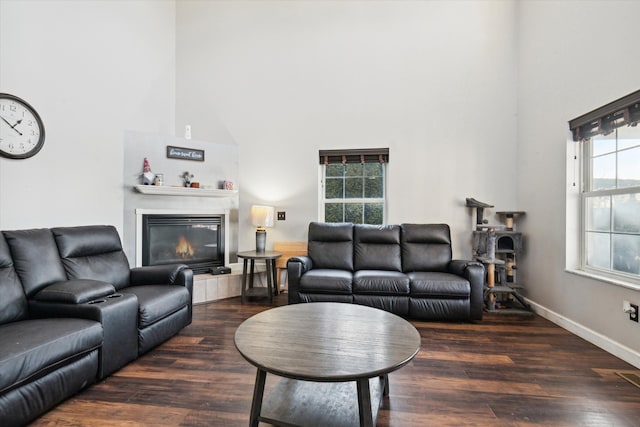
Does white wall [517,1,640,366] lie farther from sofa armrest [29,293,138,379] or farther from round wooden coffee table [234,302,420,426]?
sofa armrest [29,293,138,379]

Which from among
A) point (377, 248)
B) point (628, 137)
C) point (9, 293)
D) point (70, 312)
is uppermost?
point (628, 137)

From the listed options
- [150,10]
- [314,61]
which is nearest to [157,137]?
[150,10]

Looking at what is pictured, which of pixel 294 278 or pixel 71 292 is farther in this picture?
pixel 294 278

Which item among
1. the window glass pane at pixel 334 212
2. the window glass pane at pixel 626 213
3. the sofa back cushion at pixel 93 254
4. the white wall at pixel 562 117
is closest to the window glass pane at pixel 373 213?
the window glass pane at pixel 334 212

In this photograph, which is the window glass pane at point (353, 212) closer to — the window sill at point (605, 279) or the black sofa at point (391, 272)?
the black sofa at point (391, 272)

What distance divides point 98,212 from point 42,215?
49 cm

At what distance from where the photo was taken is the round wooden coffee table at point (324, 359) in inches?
49.7

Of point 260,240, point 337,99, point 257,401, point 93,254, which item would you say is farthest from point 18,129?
point 337,99

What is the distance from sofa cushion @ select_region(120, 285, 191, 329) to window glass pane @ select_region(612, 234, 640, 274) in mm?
3702

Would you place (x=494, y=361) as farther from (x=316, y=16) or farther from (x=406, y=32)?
(x=316, y=16)

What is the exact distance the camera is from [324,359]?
134 centimetres

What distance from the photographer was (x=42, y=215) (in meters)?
2.77

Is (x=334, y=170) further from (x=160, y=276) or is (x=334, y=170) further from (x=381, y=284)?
(x=160, y=276)

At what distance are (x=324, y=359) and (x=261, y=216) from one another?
2.72m
